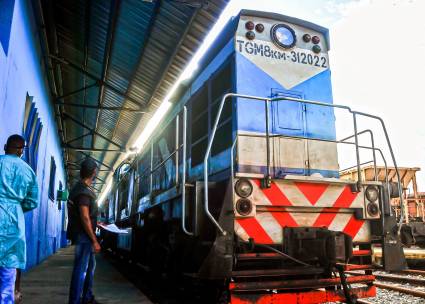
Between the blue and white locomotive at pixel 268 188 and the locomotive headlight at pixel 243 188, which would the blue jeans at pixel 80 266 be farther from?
the locomotive headlight at pixel 243 188

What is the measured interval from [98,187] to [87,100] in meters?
16.8

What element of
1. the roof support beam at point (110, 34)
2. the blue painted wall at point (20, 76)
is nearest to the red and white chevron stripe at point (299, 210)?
the blue painted wall at point (20, 76)

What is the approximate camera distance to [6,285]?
254 centimetres

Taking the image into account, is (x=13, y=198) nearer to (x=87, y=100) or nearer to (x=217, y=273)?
Answer: (x=217, y=273)

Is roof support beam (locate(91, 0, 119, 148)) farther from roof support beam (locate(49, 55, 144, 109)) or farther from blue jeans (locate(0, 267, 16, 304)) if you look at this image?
blue jeans (locate(0, 267, 16, 304))

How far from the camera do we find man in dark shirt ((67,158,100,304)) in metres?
3.43

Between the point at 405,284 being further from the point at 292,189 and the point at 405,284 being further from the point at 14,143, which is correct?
the point at 14,143

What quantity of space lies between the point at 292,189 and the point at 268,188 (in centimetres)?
29

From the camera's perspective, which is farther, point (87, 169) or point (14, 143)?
point (87, 169)

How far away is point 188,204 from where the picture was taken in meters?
3.65

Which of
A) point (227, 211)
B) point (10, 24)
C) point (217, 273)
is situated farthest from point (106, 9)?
point (217, 273)

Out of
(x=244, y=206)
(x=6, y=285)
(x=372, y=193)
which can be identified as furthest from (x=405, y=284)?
(x=6, y=285)

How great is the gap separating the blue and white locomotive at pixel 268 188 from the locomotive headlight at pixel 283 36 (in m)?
0.01

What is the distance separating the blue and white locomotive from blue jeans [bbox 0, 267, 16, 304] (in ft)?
4.59
